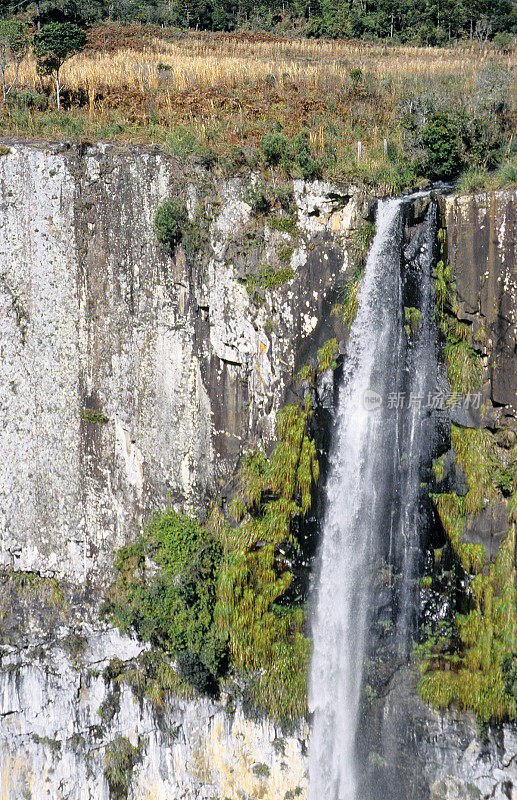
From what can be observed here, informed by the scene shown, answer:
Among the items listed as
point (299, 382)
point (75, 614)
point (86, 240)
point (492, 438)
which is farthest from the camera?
point (75, 614)

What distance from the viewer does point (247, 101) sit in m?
14.4

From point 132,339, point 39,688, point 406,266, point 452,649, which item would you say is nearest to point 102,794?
point 39,688

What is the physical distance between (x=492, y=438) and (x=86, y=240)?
7872mm

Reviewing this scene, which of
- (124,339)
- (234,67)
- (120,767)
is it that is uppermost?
(234,67)

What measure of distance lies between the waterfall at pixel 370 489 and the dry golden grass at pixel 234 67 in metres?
5.66

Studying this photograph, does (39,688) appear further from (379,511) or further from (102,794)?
(379,511)

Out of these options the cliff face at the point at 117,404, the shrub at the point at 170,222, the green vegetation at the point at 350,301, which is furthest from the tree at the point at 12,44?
the green vegetation at the point at 350,301

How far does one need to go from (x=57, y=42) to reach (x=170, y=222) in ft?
21.0

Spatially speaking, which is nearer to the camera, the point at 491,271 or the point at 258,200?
the point at 491,271

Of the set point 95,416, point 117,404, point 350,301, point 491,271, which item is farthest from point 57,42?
point 491,271

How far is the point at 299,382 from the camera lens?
1130cm

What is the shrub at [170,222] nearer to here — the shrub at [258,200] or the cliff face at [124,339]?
the cliff face at [124,339]

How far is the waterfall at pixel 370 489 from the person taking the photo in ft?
35.6

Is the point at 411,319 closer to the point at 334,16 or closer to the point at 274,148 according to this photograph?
the point at 274,148
